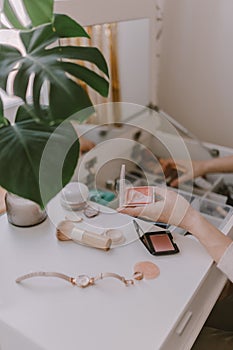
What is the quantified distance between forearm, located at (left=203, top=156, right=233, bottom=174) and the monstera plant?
824 millimetres

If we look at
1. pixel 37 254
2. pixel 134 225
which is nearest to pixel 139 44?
pixel 134 225

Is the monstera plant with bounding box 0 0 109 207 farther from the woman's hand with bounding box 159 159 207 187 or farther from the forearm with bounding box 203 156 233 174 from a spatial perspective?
the forearm with bounding box 203 156 233 174

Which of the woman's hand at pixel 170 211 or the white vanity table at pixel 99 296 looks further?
A: the woman's hand at pixel 170 211

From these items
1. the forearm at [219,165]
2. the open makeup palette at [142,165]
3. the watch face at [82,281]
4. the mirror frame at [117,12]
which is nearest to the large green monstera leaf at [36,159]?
the watch face at [82,281]

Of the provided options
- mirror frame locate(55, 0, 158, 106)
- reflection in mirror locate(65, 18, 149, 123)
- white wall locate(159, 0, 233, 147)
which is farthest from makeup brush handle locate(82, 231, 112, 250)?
white wall locate(159, 0, 233, 147)

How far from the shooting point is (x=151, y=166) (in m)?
1.35

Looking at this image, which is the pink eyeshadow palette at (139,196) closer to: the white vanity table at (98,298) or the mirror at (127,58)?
the white vanity table at (98,298)

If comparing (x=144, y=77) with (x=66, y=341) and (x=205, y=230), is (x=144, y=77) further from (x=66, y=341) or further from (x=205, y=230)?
(x=66, y=341)

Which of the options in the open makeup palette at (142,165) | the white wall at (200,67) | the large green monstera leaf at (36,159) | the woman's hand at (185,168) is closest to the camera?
the large green monstera leaf at (36,159)

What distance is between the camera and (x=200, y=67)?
63.6 inches

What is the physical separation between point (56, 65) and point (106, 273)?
1.37ft

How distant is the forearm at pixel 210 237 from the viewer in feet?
2.65

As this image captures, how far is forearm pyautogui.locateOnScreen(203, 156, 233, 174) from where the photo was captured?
137cm

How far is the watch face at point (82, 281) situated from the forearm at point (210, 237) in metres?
0.27
